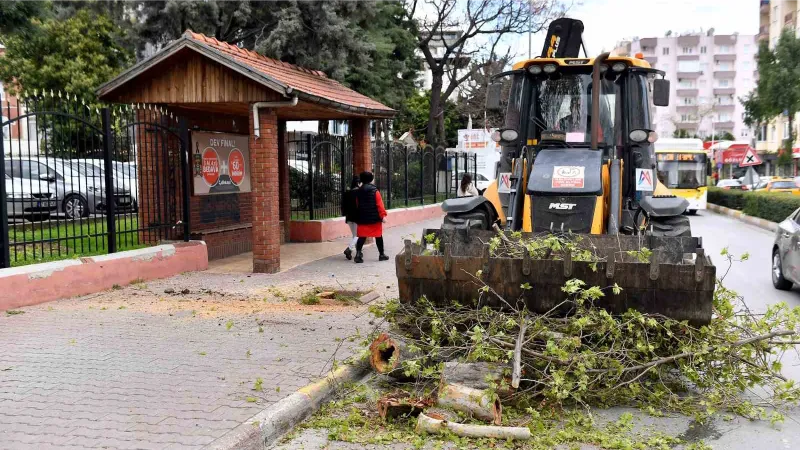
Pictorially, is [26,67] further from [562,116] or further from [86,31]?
[562,116]

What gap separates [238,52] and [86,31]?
18414mm

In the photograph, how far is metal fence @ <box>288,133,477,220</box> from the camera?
16453 mm

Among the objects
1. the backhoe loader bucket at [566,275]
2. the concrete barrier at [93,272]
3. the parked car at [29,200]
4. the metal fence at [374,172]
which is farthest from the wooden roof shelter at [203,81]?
the backhoe loader bucket at [566,275]

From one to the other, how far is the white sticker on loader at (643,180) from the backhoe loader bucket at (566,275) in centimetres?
220

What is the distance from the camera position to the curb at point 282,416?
462 cm

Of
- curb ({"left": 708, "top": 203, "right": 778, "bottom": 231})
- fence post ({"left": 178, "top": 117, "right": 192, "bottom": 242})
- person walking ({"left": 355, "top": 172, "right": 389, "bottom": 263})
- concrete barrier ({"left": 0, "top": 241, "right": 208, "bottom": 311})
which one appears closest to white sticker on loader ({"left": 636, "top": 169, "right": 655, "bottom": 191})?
person walking ({"left": 355, "top": 172, "right": 389, "bottom": 263})

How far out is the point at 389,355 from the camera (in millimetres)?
6098

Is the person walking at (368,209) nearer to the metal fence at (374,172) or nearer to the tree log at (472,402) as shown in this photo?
the metal fence at (374,172)

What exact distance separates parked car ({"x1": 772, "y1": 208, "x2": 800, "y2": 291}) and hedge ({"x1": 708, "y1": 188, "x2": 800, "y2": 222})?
1013 cm

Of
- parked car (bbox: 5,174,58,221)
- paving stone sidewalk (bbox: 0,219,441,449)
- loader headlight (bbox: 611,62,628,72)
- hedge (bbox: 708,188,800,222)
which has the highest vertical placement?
loader headlight (bbox: 611,62,628,72)

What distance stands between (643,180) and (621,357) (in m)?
3.68

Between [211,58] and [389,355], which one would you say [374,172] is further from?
[389,355]

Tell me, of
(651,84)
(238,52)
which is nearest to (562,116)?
(651,84)

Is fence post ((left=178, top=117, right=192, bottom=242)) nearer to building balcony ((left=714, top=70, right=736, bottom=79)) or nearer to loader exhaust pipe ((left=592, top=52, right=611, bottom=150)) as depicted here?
loader exhaust pipe ((left=592, top=52, right=611, bottom=150))
